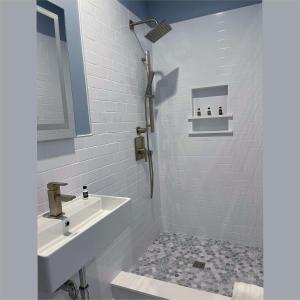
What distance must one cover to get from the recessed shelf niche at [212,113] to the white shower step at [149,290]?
1.39 m

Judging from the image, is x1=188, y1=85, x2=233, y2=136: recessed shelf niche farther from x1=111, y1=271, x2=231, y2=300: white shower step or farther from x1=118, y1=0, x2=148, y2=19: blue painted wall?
x1=111, y1=271, x2=231, y2=300: white shower step

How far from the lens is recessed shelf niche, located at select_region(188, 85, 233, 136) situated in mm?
2262

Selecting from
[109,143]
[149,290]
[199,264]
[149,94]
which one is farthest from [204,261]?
[149,94]

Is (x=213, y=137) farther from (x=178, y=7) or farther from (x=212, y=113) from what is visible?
(x=178, y=7)

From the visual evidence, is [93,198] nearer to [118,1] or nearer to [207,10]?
[118,1]

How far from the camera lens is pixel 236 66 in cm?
216

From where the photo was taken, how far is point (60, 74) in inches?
50.6

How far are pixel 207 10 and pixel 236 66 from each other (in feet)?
1.95

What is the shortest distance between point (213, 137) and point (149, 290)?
57.5 inches

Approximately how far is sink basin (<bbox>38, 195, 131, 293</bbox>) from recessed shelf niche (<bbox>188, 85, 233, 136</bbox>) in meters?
1.32

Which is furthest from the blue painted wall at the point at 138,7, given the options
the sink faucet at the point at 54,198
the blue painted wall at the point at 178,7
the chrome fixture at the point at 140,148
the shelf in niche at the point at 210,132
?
the sink faucet at the point at 54,198

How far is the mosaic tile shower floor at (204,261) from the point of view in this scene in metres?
1.84

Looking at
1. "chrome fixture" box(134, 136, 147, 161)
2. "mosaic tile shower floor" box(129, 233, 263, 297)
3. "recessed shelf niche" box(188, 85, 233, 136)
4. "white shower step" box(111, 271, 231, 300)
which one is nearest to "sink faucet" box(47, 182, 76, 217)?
"white shower step" box(111, 271, 231, 300)

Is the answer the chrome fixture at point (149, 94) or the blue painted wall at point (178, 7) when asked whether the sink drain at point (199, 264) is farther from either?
the blue painted wall at point (178, 7)
